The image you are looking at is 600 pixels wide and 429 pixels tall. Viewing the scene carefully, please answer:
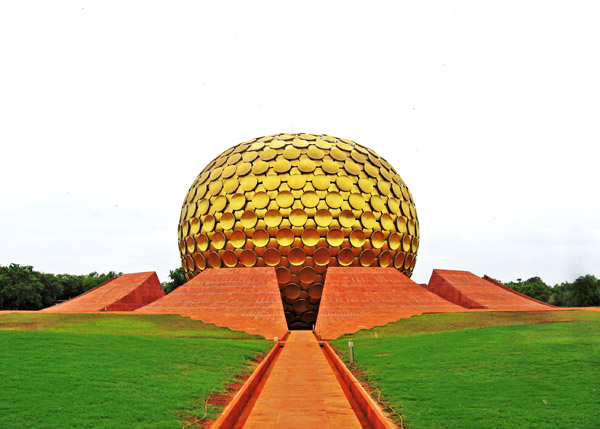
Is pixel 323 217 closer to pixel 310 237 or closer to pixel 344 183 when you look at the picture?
pixel 310 237

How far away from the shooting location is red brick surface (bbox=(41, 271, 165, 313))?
81.3 feet

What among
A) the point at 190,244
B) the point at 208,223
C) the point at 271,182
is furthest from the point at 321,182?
the point at 190,244

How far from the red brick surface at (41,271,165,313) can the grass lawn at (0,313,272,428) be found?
14.8 meters

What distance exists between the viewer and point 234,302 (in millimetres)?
20781

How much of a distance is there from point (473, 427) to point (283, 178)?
70.2ft

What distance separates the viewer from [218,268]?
2542 centimetres

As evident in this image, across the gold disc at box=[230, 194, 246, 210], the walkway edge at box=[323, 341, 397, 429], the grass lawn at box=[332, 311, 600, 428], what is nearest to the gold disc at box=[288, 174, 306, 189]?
the gold disc at box=[230, 194, 246, 210]

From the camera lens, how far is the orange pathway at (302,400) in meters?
5.90

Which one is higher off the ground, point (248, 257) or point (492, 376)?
point (248, 257)

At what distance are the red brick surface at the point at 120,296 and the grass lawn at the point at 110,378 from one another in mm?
14772

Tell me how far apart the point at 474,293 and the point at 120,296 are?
65.2 ft

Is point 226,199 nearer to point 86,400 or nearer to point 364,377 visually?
point 364,377

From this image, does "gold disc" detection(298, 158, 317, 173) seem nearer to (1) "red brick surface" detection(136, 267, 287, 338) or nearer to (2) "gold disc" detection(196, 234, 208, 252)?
(1) "red brick surface" detection(136, 267, 287, 338)

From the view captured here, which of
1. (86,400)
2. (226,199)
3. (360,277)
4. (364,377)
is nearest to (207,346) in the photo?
(364,377)
